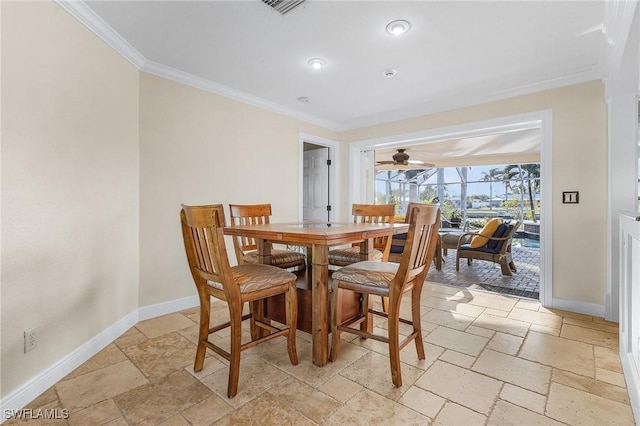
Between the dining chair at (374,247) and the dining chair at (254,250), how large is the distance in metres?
0.33

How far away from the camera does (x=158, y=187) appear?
9.23 feet

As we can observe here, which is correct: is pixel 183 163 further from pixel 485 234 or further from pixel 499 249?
pixel 499 249

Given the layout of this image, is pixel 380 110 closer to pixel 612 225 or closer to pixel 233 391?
pixel 612 225

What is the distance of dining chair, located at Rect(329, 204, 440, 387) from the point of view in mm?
1644

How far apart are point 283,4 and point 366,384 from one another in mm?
2451

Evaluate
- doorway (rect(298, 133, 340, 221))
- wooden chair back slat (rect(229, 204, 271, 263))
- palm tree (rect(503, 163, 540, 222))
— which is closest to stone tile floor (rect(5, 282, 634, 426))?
wooden chair back slat (rect(229, 204, 271, 263))

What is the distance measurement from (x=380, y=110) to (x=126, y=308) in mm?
3758

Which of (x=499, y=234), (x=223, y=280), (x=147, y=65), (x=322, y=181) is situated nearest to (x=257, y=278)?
(x=223, y=280)

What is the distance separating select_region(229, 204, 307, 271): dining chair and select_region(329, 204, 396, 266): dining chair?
333 millimetres

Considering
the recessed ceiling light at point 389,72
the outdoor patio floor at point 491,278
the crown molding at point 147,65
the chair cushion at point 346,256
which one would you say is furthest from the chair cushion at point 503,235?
the crown molding at point 147,65

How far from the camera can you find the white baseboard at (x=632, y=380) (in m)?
1.40

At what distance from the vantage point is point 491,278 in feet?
14.1

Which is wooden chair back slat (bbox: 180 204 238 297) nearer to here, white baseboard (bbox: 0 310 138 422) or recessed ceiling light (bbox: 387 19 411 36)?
white baseboard (bbox: 0 310 138 422)

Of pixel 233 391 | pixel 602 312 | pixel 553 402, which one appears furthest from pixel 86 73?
pixel 602 312
